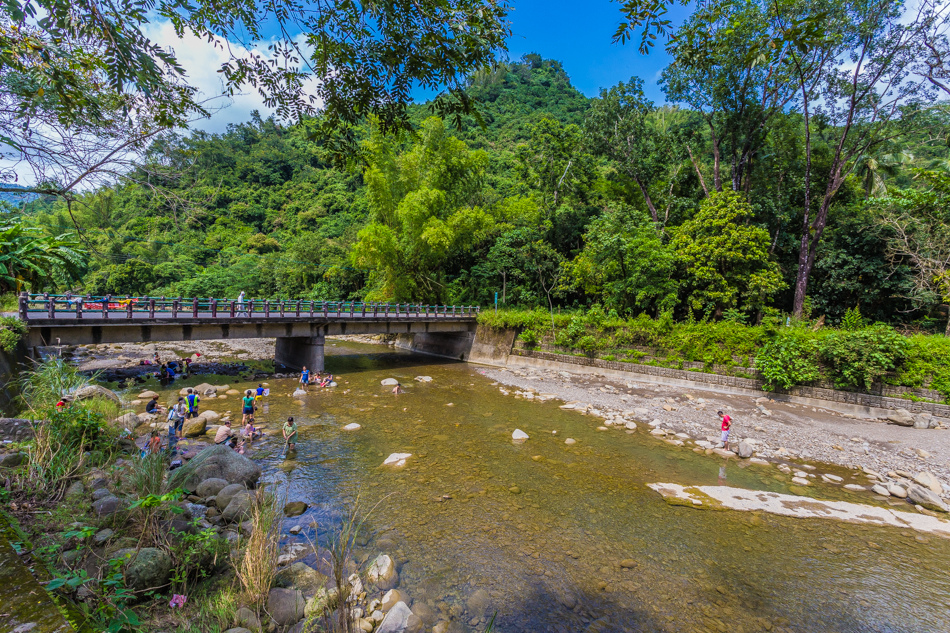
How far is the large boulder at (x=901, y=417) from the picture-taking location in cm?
1392

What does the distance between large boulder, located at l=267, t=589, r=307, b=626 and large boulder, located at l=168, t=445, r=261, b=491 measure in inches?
156

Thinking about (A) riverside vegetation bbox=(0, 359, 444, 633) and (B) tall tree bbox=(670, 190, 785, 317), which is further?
(B) tall tree bbox=(670, 190, 785, 317)

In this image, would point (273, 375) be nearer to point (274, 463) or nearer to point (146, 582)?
point (274, 463)

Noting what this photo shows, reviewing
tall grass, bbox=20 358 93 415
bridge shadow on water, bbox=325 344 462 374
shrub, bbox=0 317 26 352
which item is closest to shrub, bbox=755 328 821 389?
bridge shadow on water, bbox=325 344 462 374

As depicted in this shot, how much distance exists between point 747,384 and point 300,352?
23422 millimetres

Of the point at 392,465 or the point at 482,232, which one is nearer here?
the point at 392,465

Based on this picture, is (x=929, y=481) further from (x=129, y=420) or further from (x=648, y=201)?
(x=648, y=201)

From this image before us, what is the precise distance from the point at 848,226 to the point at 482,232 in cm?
2305

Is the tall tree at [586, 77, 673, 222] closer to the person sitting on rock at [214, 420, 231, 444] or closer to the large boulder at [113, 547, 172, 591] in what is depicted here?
the person sitting on rock at [214, 420, 231, 444]

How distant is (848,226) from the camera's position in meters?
22.6

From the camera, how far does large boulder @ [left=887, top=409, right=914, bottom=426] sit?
13.9m

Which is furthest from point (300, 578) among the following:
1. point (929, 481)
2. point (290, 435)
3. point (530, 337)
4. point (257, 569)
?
point (530, 337)

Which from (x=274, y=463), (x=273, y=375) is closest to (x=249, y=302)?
(x=273, y=375)

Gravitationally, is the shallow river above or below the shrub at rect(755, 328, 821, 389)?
below
